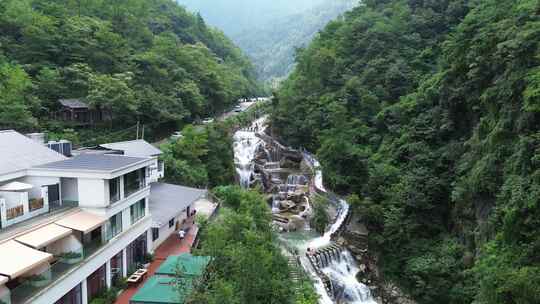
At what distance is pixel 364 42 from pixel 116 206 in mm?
39910

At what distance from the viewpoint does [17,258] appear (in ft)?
40.5

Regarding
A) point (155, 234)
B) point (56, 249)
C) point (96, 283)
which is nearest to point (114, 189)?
→ point (56, 249)

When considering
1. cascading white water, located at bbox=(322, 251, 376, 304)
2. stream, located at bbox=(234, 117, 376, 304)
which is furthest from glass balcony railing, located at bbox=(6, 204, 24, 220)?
cascading white water, located at bbox=(322, 251, 376, 304)

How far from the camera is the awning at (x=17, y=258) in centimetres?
1158

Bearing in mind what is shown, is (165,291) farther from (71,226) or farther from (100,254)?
(71,226)

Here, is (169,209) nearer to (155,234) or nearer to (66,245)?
(155,234)

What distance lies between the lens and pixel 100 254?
16953mm

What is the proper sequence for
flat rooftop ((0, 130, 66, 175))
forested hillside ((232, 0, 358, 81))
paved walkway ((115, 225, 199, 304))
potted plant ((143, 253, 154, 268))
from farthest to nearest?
forested hillside ((232, 0, 358, 81)), potted plant ((143, 253, 154, 268)), paved walkway ((115, 225, 199, 304)), flat rooftop ((0, 130, 66, 175))

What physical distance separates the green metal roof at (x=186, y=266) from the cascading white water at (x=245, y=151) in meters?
24.8

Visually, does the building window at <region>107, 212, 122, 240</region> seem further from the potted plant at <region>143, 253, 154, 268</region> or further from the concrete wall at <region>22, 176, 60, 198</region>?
the potted plant at <region>143, 253, 154, 268</region>

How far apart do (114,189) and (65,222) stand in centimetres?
303

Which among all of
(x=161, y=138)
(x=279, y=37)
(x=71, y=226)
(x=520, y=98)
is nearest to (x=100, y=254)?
(x=71, y=226)

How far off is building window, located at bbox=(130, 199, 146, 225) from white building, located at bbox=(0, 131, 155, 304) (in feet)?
0.18

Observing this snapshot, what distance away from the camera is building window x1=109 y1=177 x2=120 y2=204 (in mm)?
18039
